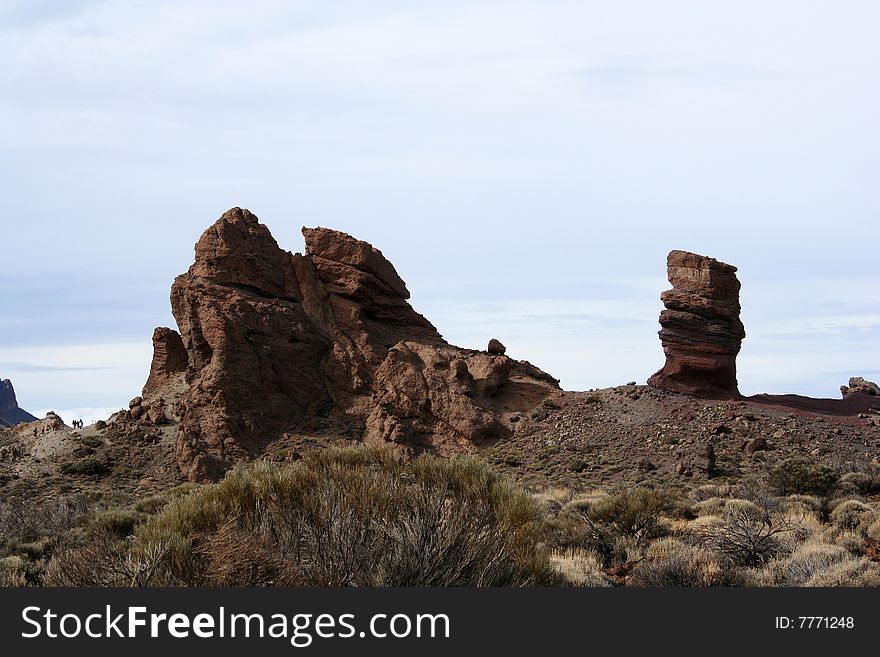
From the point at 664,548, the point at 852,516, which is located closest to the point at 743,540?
the point at 664,548

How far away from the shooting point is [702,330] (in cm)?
5078

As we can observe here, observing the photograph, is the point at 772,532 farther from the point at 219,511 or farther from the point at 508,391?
the point at 508,391

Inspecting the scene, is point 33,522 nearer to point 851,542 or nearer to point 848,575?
point 851,542

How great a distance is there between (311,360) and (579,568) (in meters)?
33.6

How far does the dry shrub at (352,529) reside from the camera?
43.3ft

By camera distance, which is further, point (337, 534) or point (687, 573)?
point (687, 573)

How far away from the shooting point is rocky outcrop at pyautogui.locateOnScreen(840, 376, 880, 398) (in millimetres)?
57219

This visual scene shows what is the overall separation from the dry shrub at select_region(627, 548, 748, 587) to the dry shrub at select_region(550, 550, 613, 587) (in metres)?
0.65

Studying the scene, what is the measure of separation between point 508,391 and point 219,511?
114 feet

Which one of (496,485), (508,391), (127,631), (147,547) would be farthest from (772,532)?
(508,391)

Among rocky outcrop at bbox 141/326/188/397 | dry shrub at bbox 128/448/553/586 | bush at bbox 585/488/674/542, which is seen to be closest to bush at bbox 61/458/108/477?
rocky outcrop at bbox 141/326/188/397

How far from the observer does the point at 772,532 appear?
2222 centimetres

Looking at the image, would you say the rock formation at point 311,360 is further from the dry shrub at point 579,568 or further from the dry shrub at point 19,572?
the dry shrub at point 579,568

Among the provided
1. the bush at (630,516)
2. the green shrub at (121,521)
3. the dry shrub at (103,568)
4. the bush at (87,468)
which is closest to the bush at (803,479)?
the bush at (630,516)
